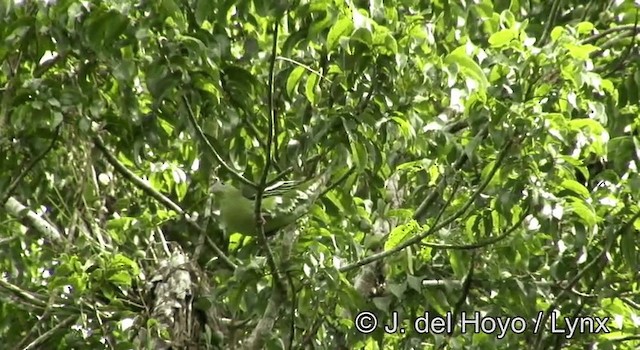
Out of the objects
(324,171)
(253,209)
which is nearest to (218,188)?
(253,209)

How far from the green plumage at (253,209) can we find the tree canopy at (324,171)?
2 cm

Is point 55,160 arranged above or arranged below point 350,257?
above

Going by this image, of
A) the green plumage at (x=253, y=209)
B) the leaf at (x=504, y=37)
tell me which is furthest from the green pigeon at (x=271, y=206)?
the leaf at (x=504, y=37)

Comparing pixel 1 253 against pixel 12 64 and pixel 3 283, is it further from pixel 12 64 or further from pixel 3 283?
pixel 12 64

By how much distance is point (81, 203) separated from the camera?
10.4 ft

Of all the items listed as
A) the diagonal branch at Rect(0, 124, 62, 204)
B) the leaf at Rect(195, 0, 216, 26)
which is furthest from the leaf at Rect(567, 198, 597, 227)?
the diagonal branch at Rect(0, 124, 62, 204)

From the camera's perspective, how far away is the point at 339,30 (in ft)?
7.55

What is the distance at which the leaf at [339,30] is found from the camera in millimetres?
2283

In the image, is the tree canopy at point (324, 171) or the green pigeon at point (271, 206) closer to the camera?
the tree canopy at point (324, 171)

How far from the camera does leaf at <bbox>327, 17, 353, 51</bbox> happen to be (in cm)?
228

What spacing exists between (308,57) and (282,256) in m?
0.61

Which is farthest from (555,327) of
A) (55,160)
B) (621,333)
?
(55,160)

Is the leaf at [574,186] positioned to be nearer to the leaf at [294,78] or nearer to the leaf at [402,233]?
the leaf at [402,233]

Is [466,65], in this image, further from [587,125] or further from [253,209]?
[253,209]
